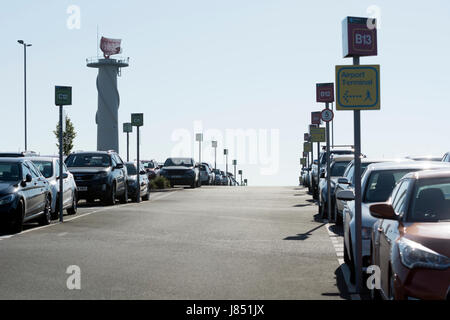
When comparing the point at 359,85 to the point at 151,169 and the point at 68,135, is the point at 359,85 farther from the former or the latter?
the point at 68,135

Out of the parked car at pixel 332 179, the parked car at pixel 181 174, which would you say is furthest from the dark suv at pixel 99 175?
the parked car at pixel 181 174

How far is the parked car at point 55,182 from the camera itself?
72.5ft

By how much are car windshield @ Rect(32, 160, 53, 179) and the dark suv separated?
16.5ft

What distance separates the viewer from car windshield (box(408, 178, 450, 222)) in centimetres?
819

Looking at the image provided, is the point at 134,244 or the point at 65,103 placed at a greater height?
the point at 65,103

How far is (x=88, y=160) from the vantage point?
30547 mm

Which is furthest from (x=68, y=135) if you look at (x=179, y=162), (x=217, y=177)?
(x=179, y=162)

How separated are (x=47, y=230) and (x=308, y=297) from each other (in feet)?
33.4

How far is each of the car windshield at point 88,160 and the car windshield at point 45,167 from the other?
5.95 meters

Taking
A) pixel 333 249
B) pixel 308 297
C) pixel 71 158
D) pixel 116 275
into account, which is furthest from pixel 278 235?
pixel 71 158

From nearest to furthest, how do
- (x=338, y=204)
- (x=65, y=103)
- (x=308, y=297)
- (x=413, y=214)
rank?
(x=413, y=214) → (x=308, y=297) → (x=338, y=204) → (x=65, y=103)

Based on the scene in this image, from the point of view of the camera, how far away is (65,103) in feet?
72.7

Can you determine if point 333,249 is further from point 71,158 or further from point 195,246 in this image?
point 71,158

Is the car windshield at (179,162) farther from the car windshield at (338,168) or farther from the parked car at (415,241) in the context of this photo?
the parked car at (415,241)
